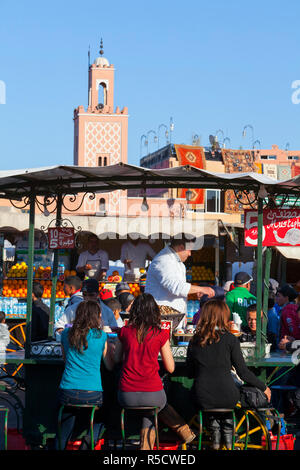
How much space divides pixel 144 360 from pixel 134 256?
1063 centimetres

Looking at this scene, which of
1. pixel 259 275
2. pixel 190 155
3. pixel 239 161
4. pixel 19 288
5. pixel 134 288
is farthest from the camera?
pixel 190 155

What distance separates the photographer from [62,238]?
7.79 metres

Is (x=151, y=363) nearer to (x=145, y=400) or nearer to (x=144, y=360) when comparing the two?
(x=144, y=360)

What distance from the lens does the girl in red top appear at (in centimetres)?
574

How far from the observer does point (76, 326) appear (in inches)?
234

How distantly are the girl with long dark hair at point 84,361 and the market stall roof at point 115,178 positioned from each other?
4.19 feet

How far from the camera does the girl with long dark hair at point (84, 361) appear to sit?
19.2ft

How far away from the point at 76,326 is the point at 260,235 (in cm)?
201

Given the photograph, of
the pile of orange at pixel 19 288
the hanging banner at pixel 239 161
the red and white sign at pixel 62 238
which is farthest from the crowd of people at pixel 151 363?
the hanging banner at pixel 239 161

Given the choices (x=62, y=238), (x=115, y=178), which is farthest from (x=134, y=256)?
(x=115, y=178)

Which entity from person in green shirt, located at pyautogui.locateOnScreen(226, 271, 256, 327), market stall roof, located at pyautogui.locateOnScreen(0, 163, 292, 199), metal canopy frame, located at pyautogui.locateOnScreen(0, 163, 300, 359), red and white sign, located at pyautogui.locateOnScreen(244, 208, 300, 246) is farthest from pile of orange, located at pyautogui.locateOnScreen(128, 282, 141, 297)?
red and white sign, located at pyautogui.locateOnScreen(244, 208, 300, 246)

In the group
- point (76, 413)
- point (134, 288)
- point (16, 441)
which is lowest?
point (16, 441)

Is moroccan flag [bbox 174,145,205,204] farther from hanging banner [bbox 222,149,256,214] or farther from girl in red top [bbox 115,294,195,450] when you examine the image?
girl in red top [bbox 115,294,195,450]

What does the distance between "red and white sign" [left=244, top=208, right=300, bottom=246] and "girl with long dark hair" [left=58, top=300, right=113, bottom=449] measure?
1819 millimetres
